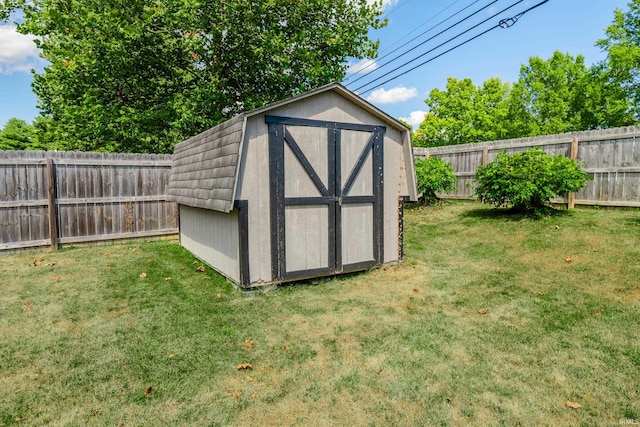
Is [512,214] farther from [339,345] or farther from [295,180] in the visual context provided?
[339,345]

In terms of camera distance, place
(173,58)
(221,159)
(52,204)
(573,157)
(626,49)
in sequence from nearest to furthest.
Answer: (221,159) → (52,204) → (573,157) → (173,58) → (626,49)

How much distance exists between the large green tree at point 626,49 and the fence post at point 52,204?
28.3 metres

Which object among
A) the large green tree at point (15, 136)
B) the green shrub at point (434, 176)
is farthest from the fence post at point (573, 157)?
the large green tree at point (15, 136)

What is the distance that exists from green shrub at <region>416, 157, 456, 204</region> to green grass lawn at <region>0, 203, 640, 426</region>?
211 inches

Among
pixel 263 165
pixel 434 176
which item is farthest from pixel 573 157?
pixel 263 165

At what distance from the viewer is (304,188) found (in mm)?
5594

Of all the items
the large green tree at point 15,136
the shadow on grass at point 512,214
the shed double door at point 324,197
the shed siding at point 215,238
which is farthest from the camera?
the large green tree at point 15,136

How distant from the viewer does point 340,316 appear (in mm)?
4438

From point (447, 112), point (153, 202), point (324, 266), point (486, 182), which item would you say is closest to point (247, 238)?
point (324, 266)

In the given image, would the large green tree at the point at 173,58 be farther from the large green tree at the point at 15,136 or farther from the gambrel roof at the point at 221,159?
the large green tree at the point at 15,136

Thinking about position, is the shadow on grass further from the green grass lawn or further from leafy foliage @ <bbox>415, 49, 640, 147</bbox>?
leafy foliage @ <bbox>415, 49, 640, 147</bbox>

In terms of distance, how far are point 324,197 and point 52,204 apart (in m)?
6.79

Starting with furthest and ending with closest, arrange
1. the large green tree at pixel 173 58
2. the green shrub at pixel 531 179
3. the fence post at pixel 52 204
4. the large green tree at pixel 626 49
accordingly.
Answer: the large green tree at pixel 626 49, the large green tree at pixel 173 58, the green shrub at pixel 531 179, the fence post at pixel 52 204

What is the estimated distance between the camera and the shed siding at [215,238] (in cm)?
551
